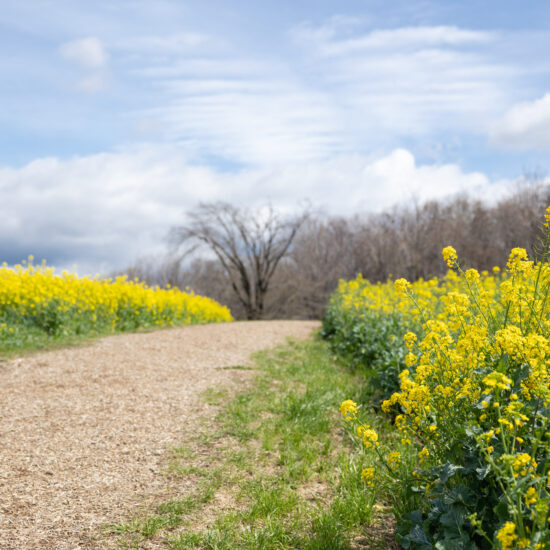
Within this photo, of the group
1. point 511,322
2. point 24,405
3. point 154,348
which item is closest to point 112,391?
point 24,405

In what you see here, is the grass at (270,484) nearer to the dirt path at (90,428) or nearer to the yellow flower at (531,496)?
the dirt path at (90,428)

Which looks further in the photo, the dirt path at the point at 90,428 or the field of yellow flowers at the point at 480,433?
the dirt path at the point at 90,428

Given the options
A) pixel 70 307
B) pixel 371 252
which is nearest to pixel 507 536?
pixel 70 307

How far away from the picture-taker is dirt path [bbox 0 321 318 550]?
331 cm

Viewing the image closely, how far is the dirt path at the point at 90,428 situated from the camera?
331 centimetres

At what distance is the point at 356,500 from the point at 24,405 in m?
3.69

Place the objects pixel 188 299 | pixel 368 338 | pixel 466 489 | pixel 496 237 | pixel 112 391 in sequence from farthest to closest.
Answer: pixel 496 237, pixel 188 299, pixel 368 338, pixel 112 391, pixel 466 489

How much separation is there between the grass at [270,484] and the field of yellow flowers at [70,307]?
466 centimetres

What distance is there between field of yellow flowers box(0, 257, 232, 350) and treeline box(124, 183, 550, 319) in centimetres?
1167

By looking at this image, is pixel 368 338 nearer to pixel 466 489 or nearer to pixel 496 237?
pixel 466 489

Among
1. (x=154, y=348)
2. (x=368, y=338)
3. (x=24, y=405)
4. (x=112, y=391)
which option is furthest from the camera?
(x=154, y=348)

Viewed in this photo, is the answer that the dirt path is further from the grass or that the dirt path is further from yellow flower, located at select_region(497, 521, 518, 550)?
yellow flower, located at select_region(497, 521, 518, 550)

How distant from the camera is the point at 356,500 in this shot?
323 centimetres

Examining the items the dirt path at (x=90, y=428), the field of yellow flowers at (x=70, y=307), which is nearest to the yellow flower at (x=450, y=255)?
the dirt path at (x=90, y=428)
